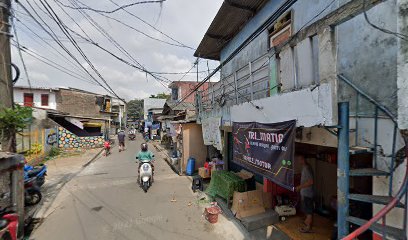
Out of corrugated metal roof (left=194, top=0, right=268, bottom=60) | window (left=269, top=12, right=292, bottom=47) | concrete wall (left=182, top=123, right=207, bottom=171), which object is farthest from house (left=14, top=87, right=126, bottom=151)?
window (left=269, top=12, right=292, bottom=47)

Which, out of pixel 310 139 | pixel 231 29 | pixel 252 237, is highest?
pixel 231 29

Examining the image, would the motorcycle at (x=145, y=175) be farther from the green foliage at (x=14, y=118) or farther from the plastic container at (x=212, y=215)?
the green foliage at (x=14, y=118)

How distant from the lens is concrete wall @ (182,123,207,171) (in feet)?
40.5

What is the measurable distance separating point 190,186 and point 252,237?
15.4 ft

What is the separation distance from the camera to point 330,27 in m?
3.25

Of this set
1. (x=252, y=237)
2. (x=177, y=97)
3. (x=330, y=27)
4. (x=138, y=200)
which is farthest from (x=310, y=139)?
(x=177, y=97)

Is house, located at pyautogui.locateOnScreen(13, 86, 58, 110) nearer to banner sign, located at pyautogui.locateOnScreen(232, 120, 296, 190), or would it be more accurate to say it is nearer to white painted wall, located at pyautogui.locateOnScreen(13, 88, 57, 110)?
white painted wall, located at pyautogui.locateOnScreen(13, 88, 57, 110)

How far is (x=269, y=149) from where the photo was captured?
195 inches

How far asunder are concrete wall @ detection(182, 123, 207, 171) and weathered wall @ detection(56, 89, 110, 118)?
22.0m

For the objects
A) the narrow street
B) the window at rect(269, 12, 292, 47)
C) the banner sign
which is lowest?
the narrow street

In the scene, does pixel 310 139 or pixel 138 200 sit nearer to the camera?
pixel 310 139

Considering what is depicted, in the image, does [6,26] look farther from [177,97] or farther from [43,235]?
[177,97]

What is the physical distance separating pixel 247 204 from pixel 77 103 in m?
28.4

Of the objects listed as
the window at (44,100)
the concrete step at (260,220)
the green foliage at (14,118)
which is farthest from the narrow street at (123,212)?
the window at (44,100)
